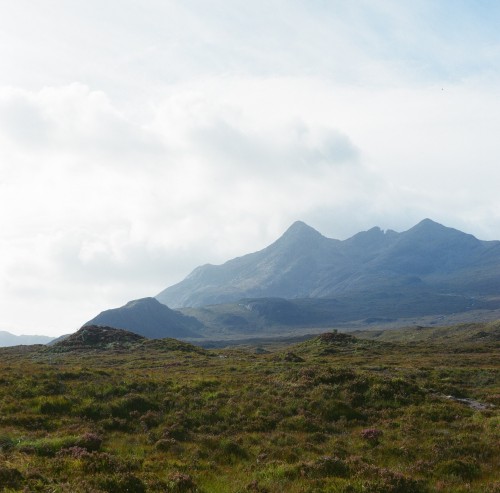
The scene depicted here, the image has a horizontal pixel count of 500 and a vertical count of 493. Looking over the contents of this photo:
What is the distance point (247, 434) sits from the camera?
20344 mm

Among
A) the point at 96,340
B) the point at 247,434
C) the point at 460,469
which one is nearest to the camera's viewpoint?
the point at 460,469

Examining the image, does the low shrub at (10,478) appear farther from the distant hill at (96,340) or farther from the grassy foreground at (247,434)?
the distant hill at (96,340)

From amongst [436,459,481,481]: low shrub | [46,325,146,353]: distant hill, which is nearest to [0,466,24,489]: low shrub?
[436,459,481,481]: low shrub

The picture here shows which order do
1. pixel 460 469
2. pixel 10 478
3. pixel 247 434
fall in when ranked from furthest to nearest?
1. pixel 247 434
2. pixel 460 469
3. pixel 10 478

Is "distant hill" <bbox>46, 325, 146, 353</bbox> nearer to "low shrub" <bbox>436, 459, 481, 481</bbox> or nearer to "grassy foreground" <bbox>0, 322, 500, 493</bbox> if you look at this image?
"grassy foreground" <bbox>0, 322, 500, 493</bbox>

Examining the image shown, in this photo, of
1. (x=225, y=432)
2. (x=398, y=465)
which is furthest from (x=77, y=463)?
(x=398, y=465)

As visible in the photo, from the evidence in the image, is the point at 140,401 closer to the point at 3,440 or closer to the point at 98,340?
the point at 3,440

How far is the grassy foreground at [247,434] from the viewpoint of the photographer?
1407cm

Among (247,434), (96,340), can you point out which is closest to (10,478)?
(247,434)

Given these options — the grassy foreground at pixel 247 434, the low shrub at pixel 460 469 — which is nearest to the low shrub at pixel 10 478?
the grassy foreground at pixel 247 434

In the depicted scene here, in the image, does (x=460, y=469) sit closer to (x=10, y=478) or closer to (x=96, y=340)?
(x=10, y=478)

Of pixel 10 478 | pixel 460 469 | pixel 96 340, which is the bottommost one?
pixel 460 469

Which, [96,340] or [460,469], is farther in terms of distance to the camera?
[96,340]

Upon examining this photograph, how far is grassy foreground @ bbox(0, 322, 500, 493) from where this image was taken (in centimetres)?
1407
